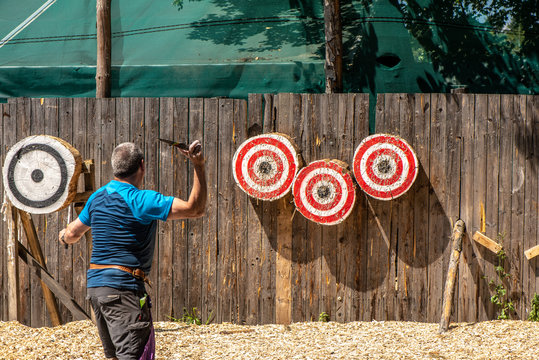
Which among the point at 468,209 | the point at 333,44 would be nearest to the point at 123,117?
the point at 333,44

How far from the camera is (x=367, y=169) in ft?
17.3

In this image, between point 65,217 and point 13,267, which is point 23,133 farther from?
point 13,267

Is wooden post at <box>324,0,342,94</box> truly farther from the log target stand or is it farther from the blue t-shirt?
the blue t-shirt

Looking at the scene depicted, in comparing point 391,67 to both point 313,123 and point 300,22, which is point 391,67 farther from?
point 313,123

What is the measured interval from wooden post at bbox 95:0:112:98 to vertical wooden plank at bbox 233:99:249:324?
1.57 meters

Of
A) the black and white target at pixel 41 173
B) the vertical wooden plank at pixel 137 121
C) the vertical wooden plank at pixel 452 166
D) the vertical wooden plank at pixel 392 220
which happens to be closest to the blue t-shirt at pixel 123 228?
the black and white target at pixel 41 173

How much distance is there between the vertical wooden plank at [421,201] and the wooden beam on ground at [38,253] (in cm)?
329

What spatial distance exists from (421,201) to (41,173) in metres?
3.36

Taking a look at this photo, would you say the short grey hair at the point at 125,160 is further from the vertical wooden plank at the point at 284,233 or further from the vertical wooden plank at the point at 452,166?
the vertical wooden plank at the point at 452,166

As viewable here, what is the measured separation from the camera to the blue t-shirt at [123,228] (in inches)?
130

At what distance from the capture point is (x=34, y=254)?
5.48 metres

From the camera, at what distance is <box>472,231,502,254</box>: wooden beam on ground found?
521 cm

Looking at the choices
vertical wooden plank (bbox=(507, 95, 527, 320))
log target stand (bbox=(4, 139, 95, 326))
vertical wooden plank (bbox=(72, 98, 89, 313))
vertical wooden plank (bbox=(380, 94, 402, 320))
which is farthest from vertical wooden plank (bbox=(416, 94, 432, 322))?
vertical wooden plank (bbox=(72, 98, 89, 313))

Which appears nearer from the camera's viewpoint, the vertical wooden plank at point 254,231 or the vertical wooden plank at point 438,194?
the vertical wooden plank at point 438,194
